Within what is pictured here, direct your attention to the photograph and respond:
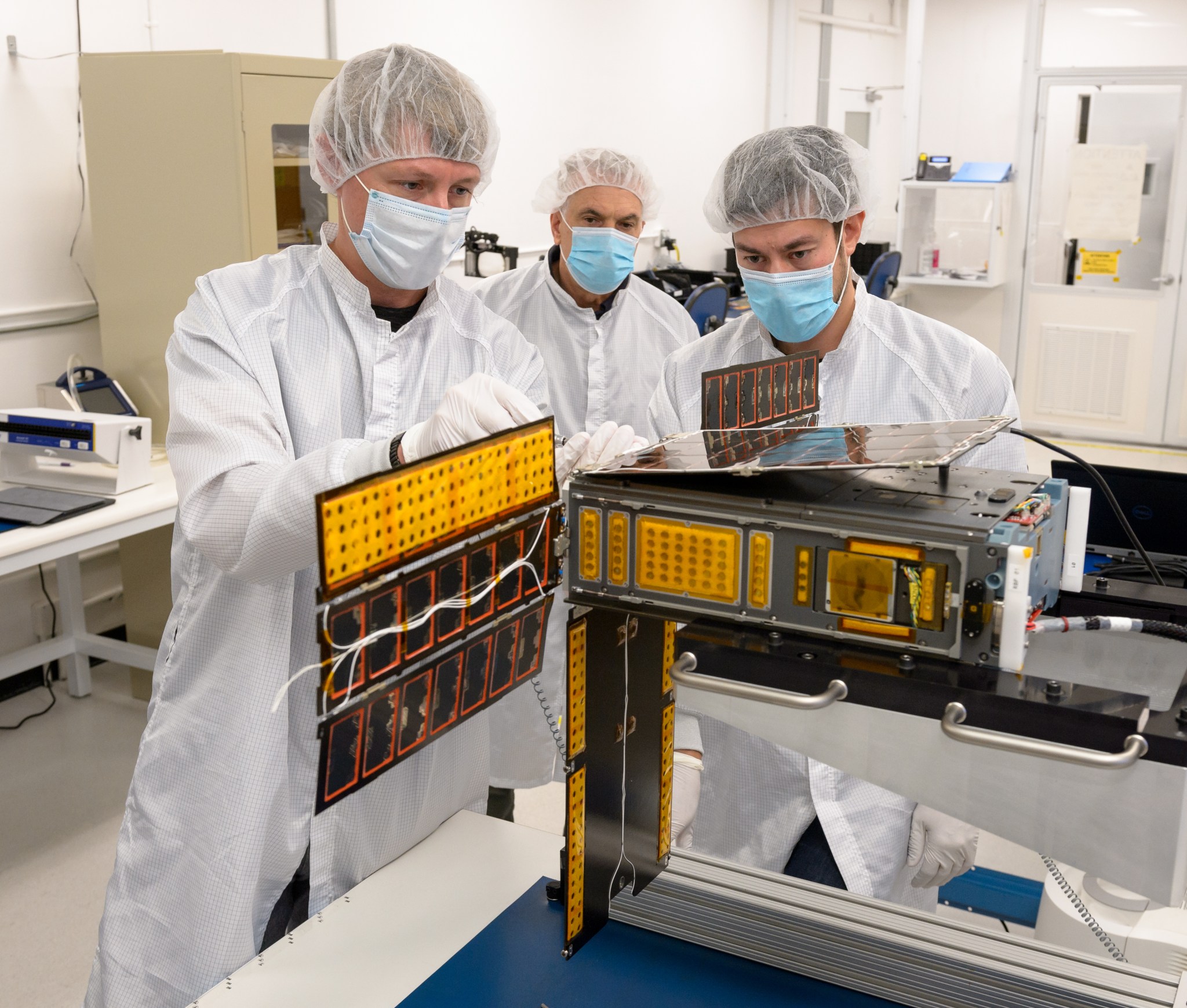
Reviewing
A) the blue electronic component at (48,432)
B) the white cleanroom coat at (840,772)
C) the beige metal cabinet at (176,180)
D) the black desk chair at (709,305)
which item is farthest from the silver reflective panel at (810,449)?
the black desk chair at (709,305)

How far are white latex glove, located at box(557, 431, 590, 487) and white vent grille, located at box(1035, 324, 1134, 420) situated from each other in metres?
5.79

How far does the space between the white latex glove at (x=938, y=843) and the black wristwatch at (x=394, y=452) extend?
815mm

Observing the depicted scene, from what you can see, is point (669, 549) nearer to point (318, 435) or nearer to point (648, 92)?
point (318, 435)

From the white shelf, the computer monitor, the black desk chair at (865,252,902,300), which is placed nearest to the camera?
the computer monitor

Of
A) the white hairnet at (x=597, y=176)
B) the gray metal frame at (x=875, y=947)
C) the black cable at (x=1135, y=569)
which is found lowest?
the gray metal frame at (x=875, y=947)

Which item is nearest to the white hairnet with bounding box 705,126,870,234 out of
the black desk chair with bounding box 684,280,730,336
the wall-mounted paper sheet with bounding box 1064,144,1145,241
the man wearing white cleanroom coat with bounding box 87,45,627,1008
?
the man wearing white cleanroom coat with bounding box 87,45,627,1008

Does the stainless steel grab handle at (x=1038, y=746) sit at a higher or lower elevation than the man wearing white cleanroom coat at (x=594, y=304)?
lower

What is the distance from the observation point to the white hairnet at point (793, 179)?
5.24 ft

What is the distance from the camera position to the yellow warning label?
614 centimetres

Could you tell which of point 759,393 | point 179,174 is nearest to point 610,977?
point 759,393

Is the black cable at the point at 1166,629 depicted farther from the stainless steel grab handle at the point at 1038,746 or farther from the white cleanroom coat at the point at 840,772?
the white cleanroom coat at the point at 840,772

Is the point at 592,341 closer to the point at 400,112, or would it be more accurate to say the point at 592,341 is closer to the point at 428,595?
the point at 400,112

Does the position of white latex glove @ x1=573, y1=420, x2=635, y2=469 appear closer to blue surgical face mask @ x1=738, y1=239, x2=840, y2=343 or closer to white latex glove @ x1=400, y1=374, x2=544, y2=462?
white latex glove @ x1=400, y1=374, x2=544, y2=462

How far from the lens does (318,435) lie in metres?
1.39
